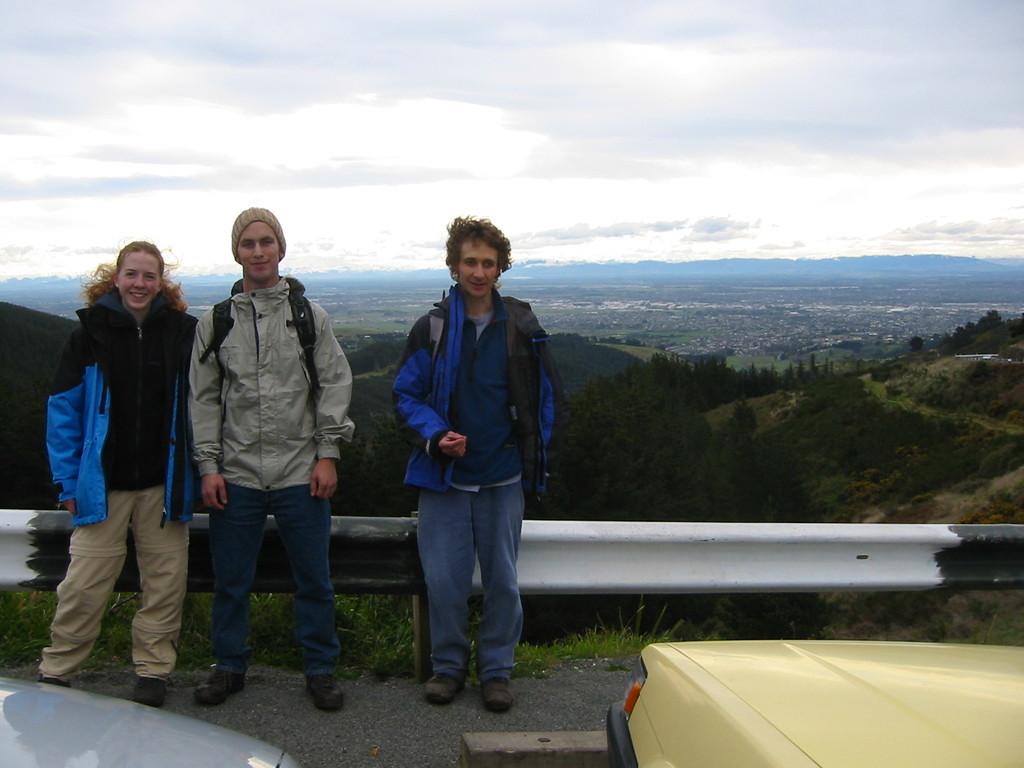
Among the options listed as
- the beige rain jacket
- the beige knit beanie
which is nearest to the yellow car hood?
the beige rain jacket

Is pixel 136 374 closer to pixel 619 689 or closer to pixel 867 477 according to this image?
pixel 619 689

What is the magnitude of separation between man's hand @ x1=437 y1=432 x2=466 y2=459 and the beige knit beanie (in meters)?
1.03

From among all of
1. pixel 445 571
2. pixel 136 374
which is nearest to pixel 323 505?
pixel 445 571

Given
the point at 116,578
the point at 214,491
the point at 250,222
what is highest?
the point at 250,222

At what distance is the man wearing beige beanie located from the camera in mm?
3572

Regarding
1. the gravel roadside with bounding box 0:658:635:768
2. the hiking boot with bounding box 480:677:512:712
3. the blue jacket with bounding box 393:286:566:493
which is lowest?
the gravel roadside with bounding box 0:658:635:768

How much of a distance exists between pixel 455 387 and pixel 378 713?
1.29 metres

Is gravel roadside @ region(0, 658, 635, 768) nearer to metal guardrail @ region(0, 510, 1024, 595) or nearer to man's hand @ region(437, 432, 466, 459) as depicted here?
metal guardrail @ region(0, 510, 1024, 595)

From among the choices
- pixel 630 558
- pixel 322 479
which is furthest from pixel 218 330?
pixel 630 558

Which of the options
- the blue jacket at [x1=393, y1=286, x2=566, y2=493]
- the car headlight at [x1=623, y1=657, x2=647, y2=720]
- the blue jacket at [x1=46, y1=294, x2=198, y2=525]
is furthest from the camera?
the blue jacket at [x1=393, y1=286, x2=566, y2=493]

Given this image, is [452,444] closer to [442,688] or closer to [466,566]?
[466,566]

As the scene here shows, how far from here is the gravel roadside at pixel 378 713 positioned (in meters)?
3.28

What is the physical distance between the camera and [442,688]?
144 inches

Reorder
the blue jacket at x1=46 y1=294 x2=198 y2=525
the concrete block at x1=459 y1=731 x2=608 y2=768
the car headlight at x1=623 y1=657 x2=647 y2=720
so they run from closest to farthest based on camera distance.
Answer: the car headlight at x1=623 y1=657 x2=647 y2=720, the concrete block at x1=459 y1=731 x2=608 y2=768, the blue jacket at x1=46 y1=294 x2=198 y2=525
